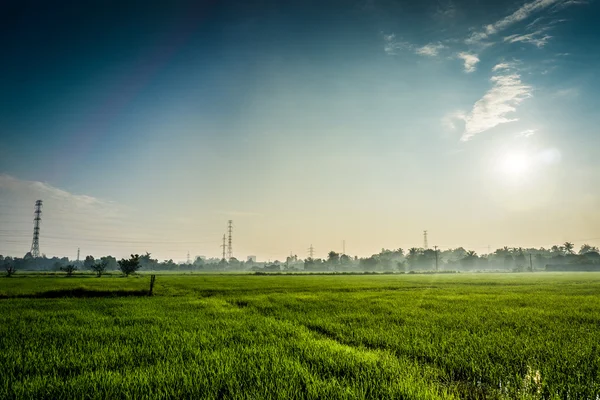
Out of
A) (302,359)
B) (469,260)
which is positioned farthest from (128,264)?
(469,260)

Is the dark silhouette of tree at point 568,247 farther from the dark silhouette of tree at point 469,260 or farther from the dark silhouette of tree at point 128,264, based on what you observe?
the dark silhouette of tree at point 128,264

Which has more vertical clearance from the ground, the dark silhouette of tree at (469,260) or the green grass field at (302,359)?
the green grass field at (302,359)

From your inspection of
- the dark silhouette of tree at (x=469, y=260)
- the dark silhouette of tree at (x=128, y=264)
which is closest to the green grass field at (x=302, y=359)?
the dark silhouette of tree at (x=128, y=264)

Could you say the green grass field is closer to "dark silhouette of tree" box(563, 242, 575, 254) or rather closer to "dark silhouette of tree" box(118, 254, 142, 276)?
"dark silhouette of tree" box(118, 254, 142, 276)

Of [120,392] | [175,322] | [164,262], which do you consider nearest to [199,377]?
[120,392]

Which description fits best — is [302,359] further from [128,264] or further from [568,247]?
[568,247]

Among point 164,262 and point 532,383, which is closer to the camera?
point 532,383

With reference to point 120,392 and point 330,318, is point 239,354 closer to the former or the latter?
point 120,392

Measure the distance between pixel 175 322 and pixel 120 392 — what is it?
6368mm

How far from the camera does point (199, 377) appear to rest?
15.9 feet

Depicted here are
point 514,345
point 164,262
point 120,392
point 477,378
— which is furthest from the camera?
point 164,262

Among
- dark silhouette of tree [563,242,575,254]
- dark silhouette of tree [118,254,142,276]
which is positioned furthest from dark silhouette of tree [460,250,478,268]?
dark silhouette of tree [118,254,142,276]

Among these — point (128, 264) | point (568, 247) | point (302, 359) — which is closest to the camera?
point (302, 359)

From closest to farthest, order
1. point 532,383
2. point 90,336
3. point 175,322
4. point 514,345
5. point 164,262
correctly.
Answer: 1. point 532,383
2. point 514,345
3. point 90,336
4. point 175,322
5. point 164,262
